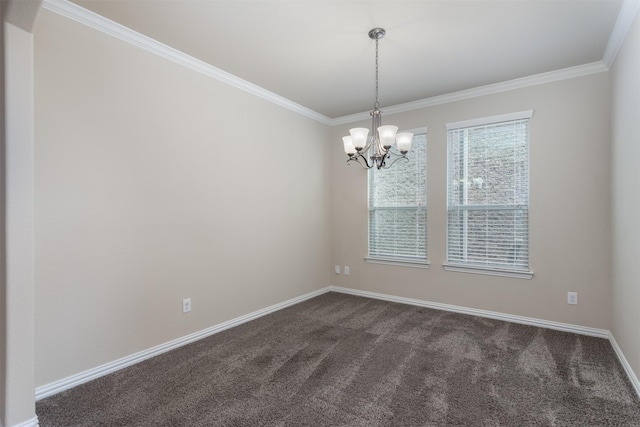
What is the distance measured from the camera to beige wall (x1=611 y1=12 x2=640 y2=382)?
2230mm

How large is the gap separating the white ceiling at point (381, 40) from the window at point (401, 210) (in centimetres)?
106

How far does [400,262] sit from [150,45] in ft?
12.0

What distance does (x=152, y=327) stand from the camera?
8.96 feet

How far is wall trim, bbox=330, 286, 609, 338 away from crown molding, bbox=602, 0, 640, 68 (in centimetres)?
255

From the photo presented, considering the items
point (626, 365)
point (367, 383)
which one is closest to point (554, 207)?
point (626, 365)

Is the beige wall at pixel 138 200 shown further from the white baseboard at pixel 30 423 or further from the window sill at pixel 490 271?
the window sill at pixel 490 271

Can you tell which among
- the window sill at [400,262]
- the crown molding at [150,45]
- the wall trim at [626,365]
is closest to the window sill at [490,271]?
the window sill at [400,262]

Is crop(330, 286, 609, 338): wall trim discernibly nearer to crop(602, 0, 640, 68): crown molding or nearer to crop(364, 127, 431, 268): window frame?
crop(364, 127, 431, 268): window frame

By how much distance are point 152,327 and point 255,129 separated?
7.53ft

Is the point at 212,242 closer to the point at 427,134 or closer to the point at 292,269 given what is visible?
the point at 292,269

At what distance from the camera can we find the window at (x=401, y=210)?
420cm

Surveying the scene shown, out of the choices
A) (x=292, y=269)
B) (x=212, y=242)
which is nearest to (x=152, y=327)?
(x=212, y=242)

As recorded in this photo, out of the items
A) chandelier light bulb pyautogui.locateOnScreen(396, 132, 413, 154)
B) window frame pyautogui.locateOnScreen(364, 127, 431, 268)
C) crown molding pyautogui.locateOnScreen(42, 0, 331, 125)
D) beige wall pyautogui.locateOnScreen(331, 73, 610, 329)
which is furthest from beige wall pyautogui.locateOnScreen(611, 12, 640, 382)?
crown molding pyautogui.locateOnScreen(42, 0, 331, 125)

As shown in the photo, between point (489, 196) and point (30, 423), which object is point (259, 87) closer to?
point (489, 196)
